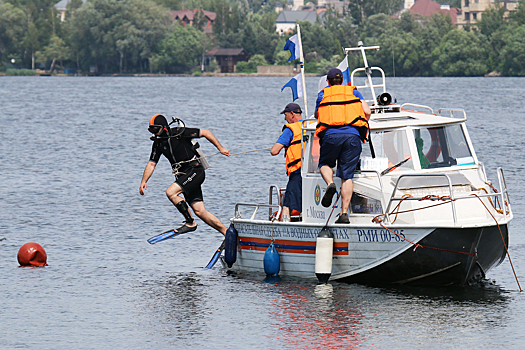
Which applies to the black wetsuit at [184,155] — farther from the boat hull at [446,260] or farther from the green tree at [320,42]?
the green tree at [320,42]

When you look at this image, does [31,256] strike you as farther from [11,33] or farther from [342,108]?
[11,33]

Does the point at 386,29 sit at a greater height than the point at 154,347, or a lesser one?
greater

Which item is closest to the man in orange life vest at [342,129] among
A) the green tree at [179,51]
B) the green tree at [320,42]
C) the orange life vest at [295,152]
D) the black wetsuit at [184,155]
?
the orange life vest at [295,152]

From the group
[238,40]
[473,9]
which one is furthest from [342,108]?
[473,9]

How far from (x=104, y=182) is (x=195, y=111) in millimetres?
37574

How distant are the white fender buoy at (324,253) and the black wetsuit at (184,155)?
244cm

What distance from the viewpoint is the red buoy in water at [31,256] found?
580 inches

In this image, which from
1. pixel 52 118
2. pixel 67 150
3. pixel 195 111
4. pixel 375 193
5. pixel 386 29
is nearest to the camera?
pixel 375 193

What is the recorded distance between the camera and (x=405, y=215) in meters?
11.4

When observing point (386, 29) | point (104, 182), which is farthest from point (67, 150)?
point (386, 29)

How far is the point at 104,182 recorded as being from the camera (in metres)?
27.0

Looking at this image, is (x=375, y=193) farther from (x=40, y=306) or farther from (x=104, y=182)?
(x=104, y=182)

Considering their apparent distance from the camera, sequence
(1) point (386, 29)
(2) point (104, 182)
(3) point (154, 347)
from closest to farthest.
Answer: (3) point (154, 347)
(2) point (104, 182)
(1) point (386, 29)

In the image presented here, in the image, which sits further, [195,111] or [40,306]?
[195,111]
